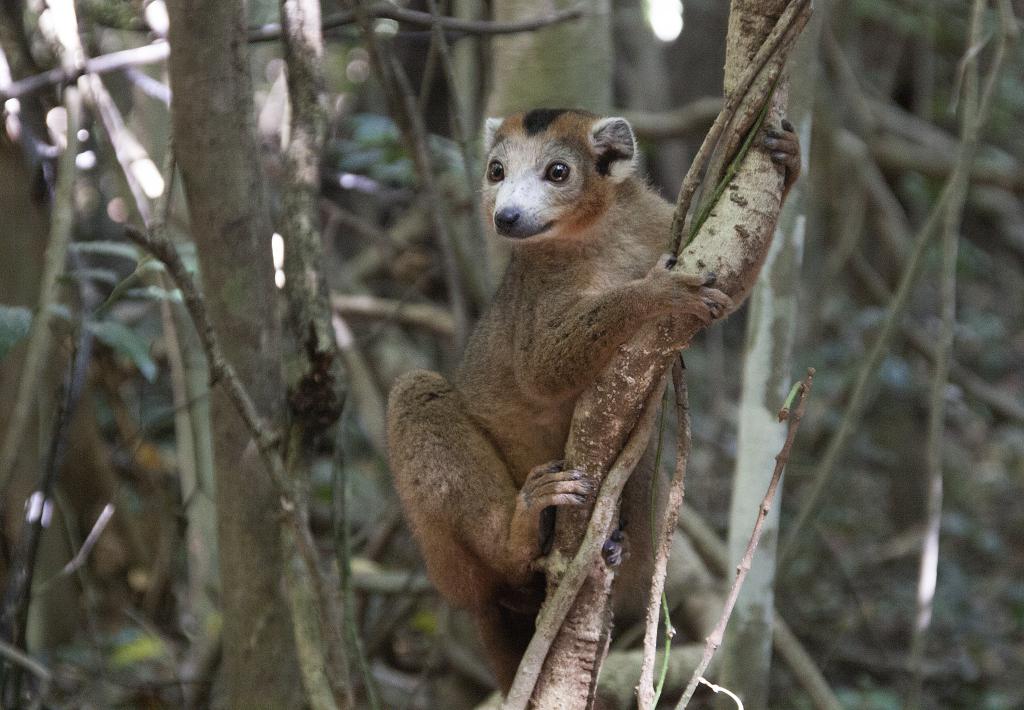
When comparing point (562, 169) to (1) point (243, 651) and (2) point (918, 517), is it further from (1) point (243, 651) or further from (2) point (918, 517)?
(2) point (918, 517)

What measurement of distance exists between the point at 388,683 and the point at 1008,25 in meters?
5.17

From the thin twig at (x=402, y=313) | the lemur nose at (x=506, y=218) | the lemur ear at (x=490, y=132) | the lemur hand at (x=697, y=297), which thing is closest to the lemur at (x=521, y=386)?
the lemur nose at (x=506, y=218)

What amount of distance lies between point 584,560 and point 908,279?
2.91 metres

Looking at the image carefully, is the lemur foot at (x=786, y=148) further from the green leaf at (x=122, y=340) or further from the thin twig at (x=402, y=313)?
the thin twig at (x=402, y=313)

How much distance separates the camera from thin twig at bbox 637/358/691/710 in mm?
2861

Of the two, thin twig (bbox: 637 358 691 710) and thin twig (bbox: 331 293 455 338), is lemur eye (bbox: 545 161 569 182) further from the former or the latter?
thin twig (bbox: 331 293 455 338)

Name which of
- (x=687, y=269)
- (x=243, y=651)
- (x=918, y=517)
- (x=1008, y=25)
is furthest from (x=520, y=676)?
(x=918, y=517)

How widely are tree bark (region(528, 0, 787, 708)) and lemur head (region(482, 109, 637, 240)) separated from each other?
49.7 inches

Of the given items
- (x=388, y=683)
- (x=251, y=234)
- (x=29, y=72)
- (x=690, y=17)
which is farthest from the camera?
(x=690, y=17)

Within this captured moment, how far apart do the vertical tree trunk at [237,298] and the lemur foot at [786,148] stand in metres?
2.08

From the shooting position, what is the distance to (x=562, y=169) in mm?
4359

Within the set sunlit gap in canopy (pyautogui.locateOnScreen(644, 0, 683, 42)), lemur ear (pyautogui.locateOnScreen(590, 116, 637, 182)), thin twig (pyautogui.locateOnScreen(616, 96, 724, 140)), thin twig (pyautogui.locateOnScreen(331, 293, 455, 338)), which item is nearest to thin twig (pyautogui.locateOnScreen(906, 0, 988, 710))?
sunlit gap in canopy (pyautogui.locateOnScreen(644, 0, 683, 42))

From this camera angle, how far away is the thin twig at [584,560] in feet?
10.1

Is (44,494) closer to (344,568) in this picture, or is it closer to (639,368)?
(344,568)
